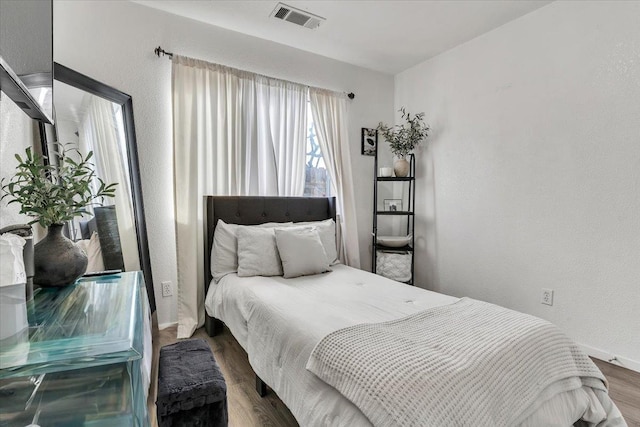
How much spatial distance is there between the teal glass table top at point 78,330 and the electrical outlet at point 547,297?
276 cm

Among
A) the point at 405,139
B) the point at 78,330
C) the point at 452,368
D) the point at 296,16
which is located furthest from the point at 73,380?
the point at 405,139

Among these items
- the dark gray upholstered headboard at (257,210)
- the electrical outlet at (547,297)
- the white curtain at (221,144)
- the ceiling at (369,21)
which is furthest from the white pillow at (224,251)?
the electrical outlet at (547,297)

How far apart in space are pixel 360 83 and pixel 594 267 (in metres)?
2.68

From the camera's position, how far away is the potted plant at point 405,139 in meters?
3.36

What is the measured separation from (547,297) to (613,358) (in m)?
0.51

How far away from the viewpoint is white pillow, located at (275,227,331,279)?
96.6 inches

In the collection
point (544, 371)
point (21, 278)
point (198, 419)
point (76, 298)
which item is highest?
point (21, 278)

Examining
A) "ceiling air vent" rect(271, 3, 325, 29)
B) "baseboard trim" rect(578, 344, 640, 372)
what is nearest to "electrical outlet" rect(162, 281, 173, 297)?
"ceiling air vent" rect(271, 3, 325, 29)

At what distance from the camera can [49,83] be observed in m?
1.44

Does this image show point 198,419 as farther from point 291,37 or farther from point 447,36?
point 447,36

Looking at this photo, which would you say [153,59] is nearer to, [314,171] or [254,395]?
[314,171]

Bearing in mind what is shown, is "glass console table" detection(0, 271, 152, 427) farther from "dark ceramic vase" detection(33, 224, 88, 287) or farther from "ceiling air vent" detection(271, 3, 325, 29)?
"ceiling air vent" detection(271, 3, 325, 29)

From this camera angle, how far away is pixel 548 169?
2.47 m

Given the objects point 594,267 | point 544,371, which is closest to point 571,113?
point 594,267
